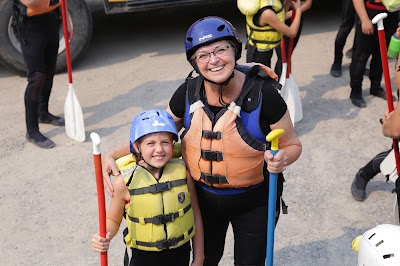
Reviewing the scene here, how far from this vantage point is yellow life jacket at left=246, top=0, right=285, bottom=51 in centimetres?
484

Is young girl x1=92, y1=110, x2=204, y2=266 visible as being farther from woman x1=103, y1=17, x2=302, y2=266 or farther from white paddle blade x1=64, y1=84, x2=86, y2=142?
white paddle blade x1=64, y1=84, x2=86, y2=142

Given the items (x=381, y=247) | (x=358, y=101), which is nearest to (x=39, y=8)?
(x=358, y=101)

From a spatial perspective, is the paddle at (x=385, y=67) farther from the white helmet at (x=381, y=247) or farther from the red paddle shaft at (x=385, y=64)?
the white helmet at (x=381, y=247)

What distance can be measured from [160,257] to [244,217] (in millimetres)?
490

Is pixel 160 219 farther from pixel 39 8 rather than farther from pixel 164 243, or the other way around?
pixel 39 8

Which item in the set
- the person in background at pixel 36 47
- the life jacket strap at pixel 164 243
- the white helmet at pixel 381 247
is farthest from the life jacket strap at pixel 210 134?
the person in background at pixel 36 47

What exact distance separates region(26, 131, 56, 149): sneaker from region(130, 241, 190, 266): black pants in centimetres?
265

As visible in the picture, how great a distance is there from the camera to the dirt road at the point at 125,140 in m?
4.14

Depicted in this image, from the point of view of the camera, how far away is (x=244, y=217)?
3.00m

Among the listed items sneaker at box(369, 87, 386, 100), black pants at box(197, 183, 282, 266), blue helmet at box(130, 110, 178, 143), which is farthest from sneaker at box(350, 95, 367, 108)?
blue helmet at box(130, 110, 178, 143)

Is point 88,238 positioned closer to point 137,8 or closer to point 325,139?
point 325,139

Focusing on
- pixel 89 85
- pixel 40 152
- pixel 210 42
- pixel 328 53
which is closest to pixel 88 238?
pixel 40 152

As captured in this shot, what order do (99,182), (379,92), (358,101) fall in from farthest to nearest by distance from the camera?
(379,92) → (358,101) → (99,182)

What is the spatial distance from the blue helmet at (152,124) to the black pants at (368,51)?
3.37m
